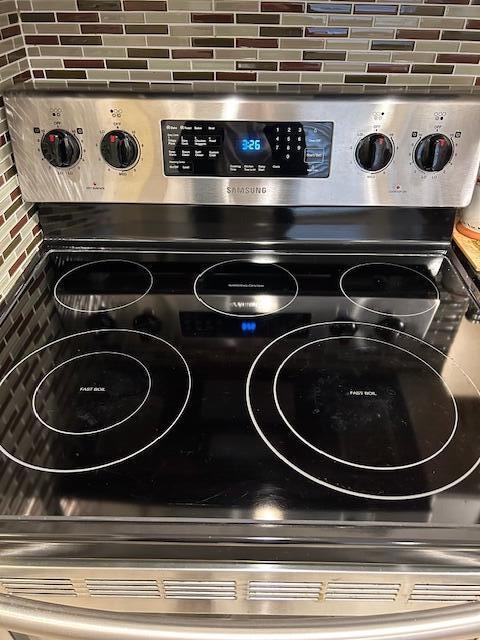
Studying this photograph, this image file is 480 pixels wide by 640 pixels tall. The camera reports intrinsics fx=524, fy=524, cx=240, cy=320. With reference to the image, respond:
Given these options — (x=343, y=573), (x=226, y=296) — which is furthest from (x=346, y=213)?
(x=343, y=573)

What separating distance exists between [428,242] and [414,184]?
14cm

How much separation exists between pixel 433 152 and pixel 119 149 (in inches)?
21.4

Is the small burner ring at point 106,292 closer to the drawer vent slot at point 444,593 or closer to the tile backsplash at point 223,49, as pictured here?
the tile backsplash at point 223,49

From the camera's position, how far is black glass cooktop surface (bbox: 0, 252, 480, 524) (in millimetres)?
586

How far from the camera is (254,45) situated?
0.94m

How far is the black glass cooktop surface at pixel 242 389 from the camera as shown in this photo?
59 centimetres

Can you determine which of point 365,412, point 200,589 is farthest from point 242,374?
point 200,589

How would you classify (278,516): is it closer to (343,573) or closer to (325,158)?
(343,573)

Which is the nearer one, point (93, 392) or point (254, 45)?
point (93, 392)

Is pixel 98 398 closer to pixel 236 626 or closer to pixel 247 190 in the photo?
pixel 236 626

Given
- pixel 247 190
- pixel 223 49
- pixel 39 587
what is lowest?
pixel 39 587

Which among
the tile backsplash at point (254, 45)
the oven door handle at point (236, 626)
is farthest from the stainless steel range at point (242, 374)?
the tile backsplash at point (254, 45)

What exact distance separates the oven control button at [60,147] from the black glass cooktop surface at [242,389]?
0.64 ft

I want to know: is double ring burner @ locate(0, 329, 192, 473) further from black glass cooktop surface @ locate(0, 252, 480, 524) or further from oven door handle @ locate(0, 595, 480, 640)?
oven door handle @ locate(0, 595, 480, 640)
